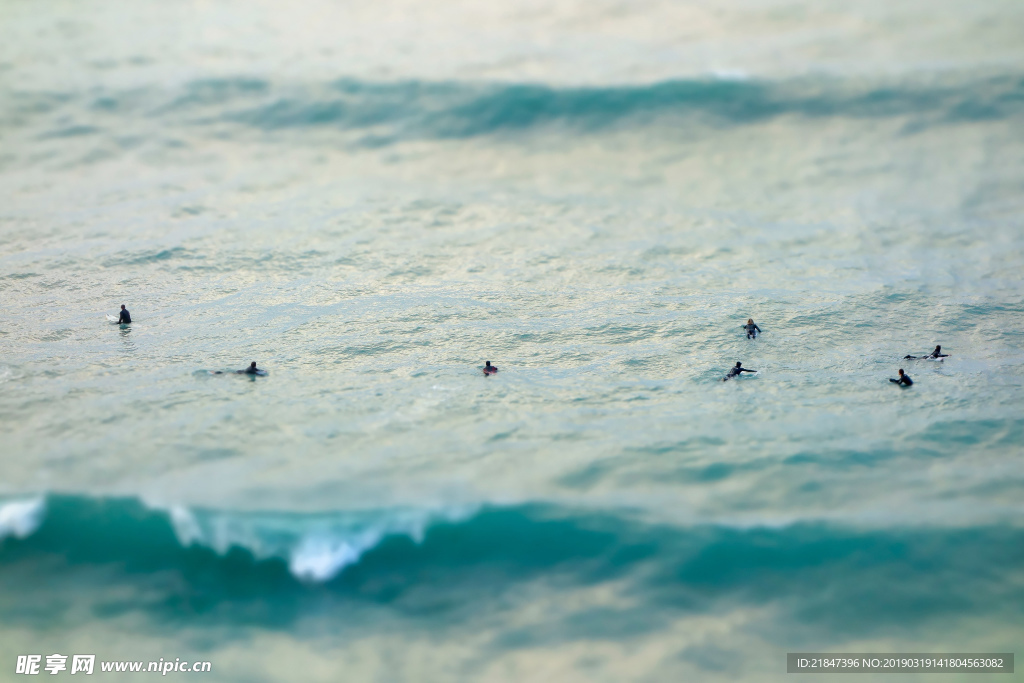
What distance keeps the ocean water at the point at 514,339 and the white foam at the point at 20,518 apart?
0.07 meters

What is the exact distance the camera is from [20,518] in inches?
749

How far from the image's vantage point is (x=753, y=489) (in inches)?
781

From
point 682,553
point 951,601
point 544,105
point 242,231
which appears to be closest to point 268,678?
point 682,553

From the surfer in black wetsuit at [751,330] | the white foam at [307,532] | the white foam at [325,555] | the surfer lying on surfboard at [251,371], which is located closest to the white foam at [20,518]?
the white foam at [307,532]

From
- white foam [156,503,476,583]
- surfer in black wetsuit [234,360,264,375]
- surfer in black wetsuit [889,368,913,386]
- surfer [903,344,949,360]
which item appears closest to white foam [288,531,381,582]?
white foam [156,503,476,583]

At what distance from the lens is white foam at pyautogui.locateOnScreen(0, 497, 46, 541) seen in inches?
744

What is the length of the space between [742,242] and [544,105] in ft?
39.3

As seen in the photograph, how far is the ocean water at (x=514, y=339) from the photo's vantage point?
17.8 m

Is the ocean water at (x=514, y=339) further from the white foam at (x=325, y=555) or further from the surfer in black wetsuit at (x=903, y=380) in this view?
the surfer in black wetsuit at (x=903, y=380)

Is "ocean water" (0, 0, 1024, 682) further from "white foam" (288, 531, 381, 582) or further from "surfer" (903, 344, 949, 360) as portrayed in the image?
"surfer" (903, 344, 949, 360)

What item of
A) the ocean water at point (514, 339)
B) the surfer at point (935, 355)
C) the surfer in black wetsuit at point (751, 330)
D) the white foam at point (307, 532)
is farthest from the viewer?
the surfer in black wetsuit at point (751, 330)

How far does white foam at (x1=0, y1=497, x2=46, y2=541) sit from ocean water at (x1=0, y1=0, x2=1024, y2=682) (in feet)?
0.23

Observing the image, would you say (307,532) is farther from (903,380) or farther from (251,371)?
(903,380)

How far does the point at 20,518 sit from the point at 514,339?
1272cm
